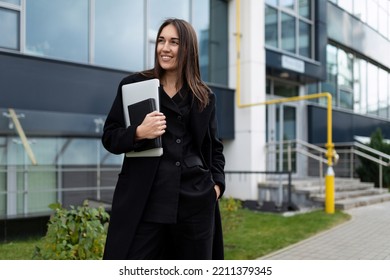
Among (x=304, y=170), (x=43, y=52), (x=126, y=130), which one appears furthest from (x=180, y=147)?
(x=304, y=170)

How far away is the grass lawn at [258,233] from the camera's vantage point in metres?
3.23

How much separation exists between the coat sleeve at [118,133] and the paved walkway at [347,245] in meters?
1.61

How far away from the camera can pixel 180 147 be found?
64.5 inches

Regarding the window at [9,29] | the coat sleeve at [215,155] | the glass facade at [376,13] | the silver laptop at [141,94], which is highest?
the window at [9,29]

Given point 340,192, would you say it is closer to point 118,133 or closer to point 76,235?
point 76,235

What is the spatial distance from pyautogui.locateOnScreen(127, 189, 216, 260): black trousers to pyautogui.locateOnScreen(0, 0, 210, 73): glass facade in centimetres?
397

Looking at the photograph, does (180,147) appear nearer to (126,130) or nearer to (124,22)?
(126,130)

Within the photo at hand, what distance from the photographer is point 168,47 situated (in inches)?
64.9

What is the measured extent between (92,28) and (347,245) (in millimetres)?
4375

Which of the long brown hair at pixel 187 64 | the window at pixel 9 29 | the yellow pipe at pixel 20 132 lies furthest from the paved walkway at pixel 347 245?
the window at pixel 9 29

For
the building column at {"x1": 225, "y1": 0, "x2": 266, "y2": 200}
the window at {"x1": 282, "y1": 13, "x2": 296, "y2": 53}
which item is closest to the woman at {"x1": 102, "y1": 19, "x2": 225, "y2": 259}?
the building column at {"x1": 225, "y1": 0, "x2": 266, "y2": 200}

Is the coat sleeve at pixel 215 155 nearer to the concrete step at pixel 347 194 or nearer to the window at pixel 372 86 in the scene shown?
the window at pixel 372 86

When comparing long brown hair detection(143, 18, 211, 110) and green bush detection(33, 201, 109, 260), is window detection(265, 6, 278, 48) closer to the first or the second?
green bush detection(33, 201, 109, 260)
